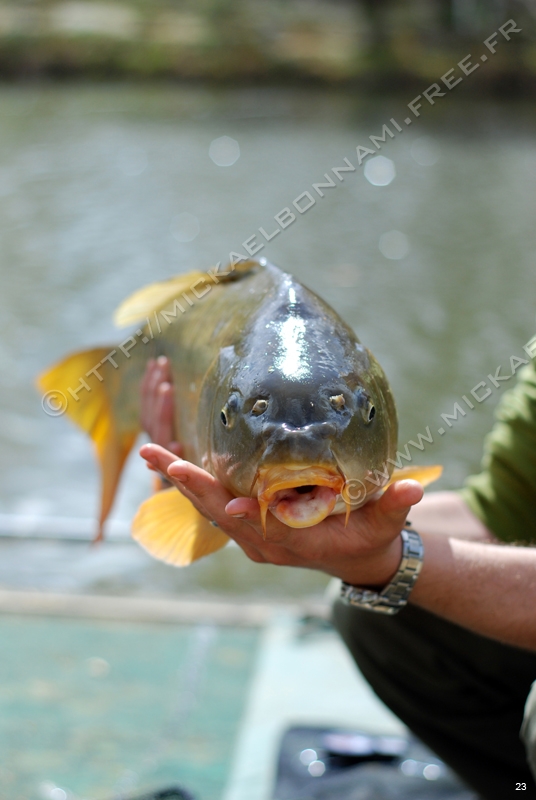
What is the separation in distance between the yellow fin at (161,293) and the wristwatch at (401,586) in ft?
1.84

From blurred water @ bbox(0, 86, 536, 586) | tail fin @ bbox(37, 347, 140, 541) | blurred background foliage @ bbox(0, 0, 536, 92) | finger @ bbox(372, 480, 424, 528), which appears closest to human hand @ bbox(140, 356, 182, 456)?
tail fin @ bbox(37, 347, 140, 541)

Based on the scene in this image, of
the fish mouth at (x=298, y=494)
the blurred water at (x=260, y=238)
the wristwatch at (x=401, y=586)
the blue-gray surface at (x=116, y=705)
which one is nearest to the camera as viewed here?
the fish mouth at (x=298, y=494)

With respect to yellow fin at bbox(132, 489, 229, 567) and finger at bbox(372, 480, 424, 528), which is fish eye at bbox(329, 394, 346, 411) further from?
yellow fin at bbox(132, 489, 229, 567)

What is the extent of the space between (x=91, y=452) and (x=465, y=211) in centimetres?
502

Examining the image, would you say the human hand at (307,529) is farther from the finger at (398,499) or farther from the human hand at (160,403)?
the human hand at (160,403)

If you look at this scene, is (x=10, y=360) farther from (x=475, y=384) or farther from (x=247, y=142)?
(x=247, y=142)

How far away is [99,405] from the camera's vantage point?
2092 mm

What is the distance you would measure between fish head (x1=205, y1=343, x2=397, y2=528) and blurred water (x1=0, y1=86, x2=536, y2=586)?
2237 millimetres

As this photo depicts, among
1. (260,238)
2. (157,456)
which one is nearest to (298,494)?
(157,456)

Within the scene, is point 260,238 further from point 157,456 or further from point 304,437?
point 304,437

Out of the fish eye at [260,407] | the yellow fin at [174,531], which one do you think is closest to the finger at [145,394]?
the yellow fin at [174,531]

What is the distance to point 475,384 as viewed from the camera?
4.54 m

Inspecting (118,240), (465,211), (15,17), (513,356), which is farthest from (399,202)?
(15,17)

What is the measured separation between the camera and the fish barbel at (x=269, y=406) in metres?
1.05
